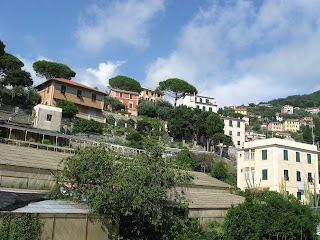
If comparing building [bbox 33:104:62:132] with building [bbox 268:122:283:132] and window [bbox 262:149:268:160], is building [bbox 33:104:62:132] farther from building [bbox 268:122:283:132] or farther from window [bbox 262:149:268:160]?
building [bbox 268:122:283:132]

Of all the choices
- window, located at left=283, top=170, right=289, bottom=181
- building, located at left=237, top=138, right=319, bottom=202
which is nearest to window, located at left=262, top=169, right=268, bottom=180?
building, located at left=237, top=138, right=319, bottom=202

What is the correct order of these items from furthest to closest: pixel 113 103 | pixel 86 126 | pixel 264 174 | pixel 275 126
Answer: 1. pixel 275 126
2. pixel 113 103
3. pixel 86 126
4. pixel 264 174

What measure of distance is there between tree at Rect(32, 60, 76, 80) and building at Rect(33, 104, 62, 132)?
Answer: 3101 cm

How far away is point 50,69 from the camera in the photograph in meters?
75.6

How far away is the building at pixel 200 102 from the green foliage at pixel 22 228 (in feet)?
227

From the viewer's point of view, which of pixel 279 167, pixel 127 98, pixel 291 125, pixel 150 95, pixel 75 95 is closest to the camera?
A: pixel 279 167

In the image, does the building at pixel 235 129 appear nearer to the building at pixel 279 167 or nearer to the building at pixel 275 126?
the building at pixel 279 167

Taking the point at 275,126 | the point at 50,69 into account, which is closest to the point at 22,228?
the point at 50,69

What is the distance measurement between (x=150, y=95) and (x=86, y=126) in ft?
160

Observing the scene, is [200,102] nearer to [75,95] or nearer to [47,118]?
[75,95]

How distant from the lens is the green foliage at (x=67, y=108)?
2056 inches

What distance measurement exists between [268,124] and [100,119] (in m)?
121

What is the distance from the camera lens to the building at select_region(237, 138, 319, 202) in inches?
1585

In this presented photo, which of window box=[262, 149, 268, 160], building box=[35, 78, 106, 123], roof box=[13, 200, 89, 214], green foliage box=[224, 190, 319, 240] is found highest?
building box=[35, 78, 106, 123]
